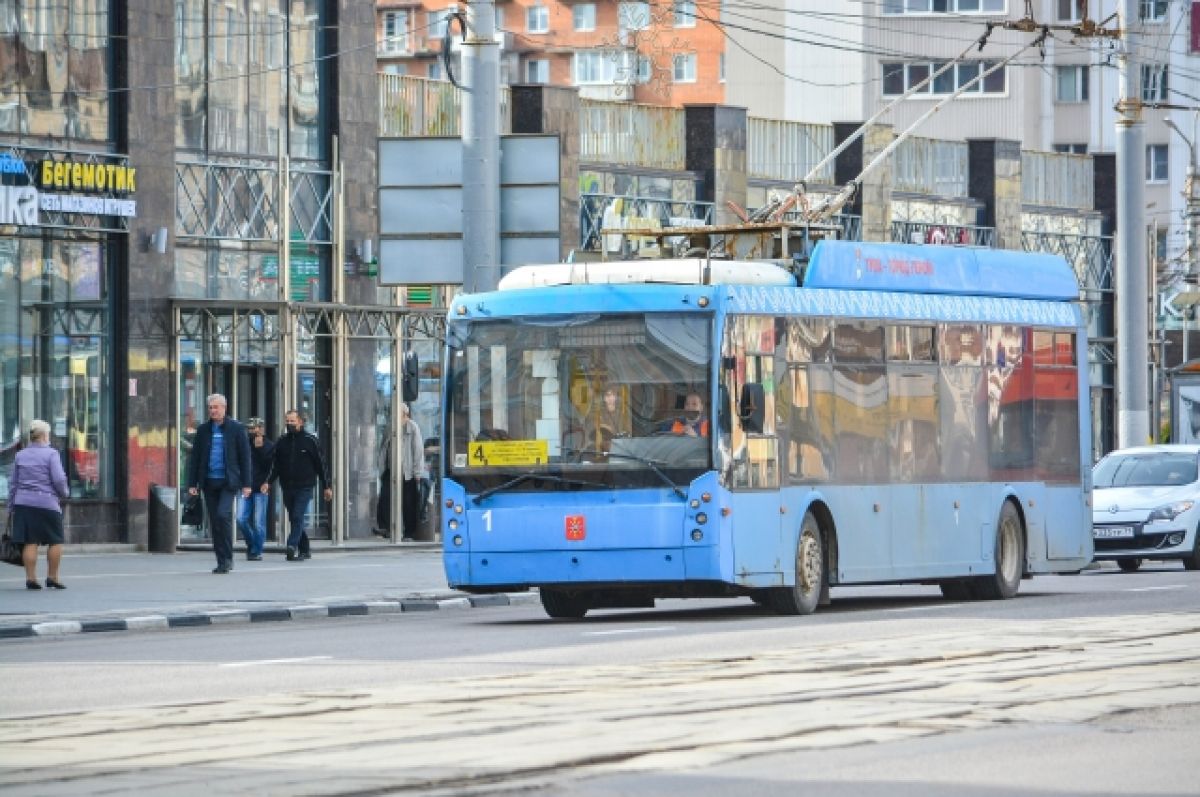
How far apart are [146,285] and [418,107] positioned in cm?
725

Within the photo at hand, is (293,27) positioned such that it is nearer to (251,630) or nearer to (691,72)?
(251,630)

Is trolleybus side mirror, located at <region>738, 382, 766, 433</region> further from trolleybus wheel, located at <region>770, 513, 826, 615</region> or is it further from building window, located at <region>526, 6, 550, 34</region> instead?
building window, located at <region>526, 6, 550, 34</region>

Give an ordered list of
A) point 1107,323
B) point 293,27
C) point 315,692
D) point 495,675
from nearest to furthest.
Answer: point 315,692 < point 495,675 < point 293,27 < point 1107,323

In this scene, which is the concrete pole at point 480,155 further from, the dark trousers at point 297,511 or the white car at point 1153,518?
the white car at point 1153,518

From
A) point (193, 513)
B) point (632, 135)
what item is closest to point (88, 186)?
point (193, 513)

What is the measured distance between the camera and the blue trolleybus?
22109 mm

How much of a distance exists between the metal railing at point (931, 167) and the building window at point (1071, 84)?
3974cm

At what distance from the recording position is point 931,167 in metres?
54.9

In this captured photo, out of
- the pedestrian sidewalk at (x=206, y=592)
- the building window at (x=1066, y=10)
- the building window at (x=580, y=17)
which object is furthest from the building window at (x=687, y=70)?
the pedestrian sidewalk at (x=206, y=592)

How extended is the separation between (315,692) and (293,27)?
26.5 metres

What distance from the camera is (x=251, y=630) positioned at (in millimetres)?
22906

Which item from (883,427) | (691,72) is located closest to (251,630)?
(883,427)

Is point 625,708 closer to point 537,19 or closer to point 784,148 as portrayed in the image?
point 784,148

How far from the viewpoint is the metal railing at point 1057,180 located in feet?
191
